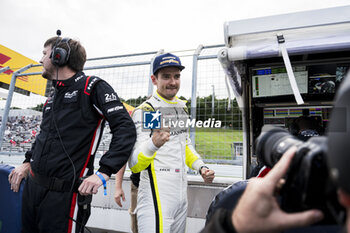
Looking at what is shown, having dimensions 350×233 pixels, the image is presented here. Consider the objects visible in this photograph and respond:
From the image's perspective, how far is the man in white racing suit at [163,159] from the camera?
162cm

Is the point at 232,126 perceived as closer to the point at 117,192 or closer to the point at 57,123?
the point at 117,192

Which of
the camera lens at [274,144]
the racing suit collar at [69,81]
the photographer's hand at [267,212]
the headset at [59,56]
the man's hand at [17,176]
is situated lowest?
the man's hand at [17,176]

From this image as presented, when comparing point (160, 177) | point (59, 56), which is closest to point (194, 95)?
point (160, 177)

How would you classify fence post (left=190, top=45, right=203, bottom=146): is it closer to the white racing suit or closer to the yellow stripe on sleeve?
the white racing suit

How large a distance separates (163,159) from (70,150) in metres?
0.71

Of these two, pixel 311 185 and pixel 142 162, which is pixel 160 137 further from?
pixel 311 185

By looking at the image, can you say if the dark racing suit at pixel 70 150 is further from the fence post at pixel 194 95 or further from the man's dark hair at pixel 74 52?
the fence post at pixel 194 95

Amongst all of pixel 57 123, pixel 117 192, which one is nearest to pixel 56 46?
pixel 57 123

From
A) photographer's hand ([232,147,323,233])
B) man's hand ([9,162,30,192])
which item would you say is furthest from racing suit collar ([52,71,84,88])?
photographer's hand ([232,147,323,233])

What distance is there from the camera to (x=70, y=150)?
156 cm

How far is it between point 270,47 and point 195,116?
130 cm

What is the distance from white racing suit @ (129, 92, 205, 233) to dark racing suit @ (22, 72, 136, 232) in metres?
0.17

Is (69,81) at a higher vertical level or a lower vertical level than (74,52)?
lower

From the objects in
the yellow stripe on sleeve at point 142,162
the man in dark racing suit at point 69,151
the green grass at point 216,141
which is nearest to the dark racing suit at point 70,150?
the man in dark racing suit at point 69,151
